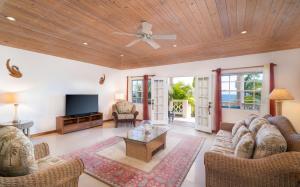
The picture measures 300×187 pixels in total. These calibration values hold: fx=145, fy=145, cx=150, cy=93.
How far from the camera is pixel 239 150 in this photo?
1.87 m

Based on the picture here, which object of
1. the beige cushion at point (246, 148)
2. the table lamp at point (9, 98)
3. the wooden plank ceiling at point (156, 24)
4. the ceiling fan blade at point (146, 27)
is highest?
the wooden plank ceiling at point (156, 24)

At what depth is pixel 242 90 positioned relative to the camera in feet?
15.6

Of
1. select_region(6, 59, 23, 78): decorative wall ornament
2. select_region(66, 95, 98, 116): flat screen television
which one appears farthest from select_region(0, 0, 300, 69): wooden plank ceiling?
select_region(66, 95, 98, 116): flat screen television

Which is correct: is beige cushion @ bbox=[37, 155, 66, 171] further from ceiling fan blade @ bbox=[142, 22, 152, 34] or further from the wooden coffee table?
ceiling fan blade @ bbox=[142, 22, 152, 34]

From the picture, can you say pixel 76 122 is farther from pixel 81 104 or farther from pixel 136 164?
pixel 136 164

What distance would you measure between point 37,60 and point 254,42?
612cm

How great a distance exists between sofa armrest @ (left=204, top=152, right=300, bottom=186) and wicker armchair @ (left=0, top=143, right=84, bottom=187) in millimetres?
1504

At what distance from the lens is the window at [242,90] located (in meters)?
4.54

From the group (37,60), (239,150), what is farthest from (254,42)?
(37,60)

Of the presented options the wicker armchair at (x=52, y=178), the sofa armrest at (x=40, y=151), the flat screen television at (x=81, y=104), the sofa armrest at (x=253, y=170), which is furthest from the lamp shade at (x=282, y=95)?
the flat screen television at (x=81, y=104)

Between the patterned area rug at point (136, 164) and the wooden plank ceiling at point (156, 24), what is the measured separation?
2656 millimetres

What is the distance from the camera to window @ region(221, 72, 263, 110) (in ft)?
14.9

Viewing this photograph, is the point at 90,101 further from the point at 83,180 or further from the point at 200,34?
the point at 200,34

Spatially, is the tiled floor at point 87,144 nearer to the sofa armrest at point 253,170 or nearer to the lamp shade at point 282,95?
the sofa armrest at point 253,170
